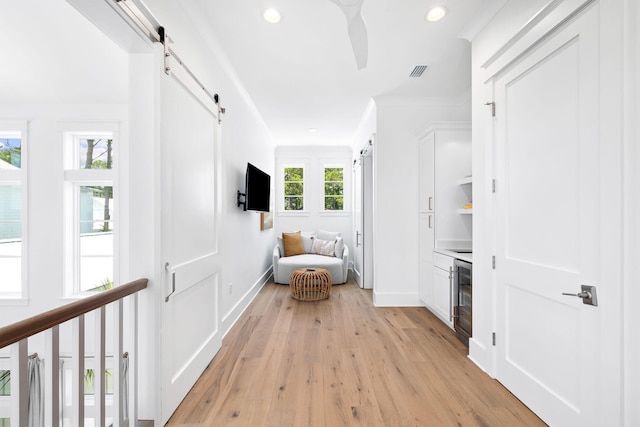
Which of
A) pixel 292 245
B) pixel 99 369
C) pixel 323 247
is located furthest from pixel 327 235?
pixel 99 369

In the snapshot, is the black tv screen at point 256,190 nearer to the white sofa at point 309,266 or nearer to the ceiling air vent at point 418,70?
the white sofa at point 309,266

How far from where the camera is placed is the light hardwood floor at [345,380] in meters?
1.67

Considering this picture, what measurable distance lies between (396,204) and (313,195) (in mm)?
2813

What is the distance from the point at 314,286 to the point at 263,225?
57.1 inches

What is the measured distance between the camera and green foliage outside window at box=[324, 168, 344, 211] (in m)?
6.36

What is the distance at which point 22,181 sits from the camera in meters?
3.08

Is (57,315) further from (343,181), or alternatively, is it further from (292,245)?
(343,181)

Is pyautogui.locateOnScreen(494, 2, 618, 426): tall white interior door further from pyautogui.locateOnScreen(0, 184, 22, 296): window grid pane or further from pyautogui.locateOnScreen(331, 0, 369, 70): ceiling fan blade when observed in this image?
pyautogui.locateOnScreen(0, 184, 22, 296): window grid pane

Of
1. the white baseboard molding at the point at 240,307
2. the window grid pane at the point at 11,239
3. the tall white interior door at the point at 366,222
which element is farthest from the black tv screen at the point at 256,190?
the window grid pane at the point at 11,239

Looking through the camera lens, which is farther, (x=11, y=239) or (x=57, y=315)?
(x=11, y=239)

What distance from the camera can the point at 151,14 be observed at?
148 cm

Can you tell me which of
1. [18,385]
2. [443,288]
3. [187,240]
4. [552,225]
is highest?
[552,225]

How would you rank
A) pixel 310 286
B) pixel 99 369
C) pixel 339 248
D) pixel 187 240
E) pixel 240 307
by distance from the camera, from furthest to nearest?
pixel 339 248 < pixel 310 286 < pixel 240 307 < pixel 187 240 < pixel 99 369

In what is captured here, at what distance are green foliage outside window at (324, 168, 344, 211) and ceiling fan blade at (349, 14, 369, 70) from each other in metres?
4.62
